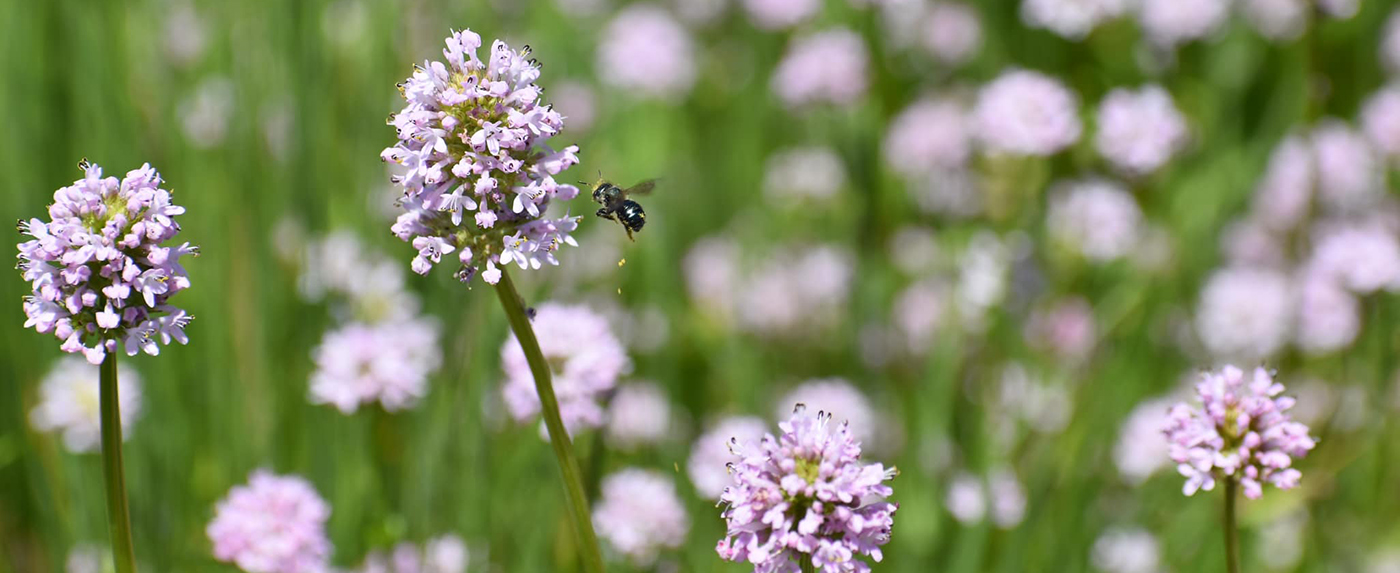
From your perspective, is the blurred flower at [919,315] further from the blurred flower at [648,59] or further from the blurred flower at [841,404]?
the blurred flower at [648,59]

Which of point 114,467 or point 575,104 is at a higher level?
point 575,104

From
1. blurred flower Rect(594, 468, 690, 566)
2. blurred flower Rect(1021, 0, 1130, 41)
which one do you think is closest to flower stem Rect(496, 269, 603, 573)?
blurred flower Rect(594, 468, 690, 566)

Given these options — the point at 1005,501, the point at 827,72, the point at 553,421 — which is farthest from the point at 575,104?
the point at 553,421

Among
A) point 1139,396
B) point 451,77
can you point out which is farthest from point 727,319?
point 451,77

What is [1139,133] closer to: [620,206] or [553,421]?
[620,206]

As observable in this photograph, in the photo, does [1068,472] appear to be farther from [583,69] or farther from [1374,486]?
[583,69]

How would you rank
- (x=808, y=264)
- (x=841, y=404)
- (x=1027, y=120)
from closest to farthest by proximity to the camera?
(x=841, y=404)
(x=1027, y=120)
(x=808, y=264)
